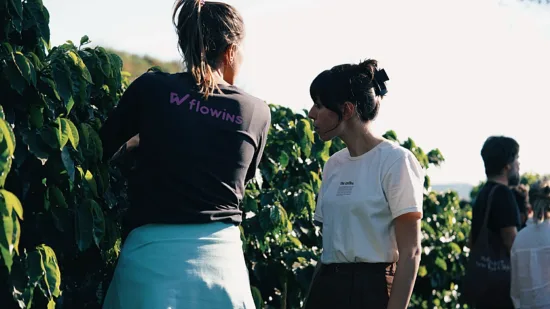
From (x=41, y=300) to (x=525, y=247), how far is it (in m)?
2.76

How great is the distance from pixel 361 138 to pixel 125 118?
991mm

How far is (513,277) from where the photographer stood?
4820 mm

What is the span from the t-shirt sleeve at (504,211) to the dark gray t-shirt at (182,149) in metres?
2.58

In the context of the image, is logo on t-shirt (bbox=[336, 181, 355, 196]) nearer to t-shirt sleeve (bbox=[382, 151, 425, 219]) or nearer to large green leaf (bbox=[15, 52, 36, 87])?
t-shirt sleeve (bbox=[382, 151, 425, 219])

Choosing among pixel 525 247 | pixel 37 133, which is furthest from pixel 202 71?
pixel 525 247

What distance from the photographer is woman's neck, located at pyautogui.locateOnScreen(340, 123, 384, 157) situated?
3311mm

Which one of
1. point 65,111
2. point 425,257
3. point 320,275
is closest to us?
point 65,111

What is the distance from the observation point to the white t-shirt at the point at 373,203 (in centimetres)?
314

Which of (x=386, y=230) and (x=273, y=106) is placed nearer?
(x=386, y=230)

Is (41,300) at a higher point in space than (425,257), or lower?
higher

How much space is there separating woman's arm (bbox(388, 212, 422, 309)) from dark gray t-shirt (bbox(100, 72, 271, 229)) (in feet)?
2.19

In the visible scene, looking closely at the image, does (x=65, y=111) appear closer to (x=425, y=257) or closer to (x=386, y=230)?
(x=386, y=230)

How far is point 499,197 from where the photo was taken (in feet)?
16.3

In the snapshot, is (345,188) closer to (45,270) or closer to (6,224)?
(45,270)
